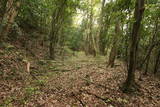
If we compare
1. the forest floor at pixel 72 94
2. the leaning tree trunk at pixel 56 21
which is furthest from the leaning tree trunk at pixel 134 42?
the leaning tree trunk at pixel 56 21

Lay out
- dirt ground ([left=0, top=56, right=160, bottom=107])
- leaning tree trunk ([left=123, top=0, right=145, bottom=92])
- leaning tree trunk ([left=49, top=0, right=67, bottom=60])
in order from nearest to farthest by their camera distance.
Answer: dirt ground ([left=0, top=56, right=160, bottom=107])
leaning tree trunk ([left=123, top=0, right=145, bottom=92])
leaning tree trunk ([left=49, top=0, right=67, bottom=60])

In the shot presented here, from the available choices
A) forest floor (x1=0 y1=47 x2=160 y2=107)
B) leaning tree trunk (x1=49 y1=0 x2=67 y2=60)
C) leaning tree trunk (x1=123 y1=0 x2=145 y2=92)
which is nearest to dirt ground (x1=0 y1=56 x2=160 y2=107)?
forest floor (x1=0 y1=47 x2=160 y2=107)

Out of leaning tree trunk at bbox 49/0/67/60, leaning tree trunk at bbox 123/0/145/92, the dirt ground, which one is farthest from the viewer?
leaning tree trunk at bbox 49/0/67/60

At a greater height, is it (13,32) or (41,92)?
(13,32)

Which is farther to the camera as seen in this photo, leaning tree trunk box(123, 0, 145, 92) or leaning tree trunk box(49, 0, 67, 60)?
leaning tree trunk box(49, 0, 67, 60)

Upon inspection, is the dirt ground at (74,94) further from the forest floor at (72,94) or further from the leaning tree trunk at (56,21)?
the leaning tree trunk at (56,21)

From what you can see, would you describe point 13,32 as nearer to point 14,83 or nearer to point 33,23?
point 33,23

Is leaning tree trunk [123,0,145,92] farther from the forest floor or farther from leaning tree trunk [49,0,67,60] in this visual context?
leaning tree trunk [49,0,67,60]

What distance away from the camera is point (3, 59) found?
6555 millimetres

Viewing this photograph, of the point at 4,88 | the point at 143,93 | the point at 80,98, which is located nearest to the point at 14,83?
the point at 4,88

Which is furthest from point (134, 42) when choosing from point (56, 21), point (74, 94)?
point (56, 21)

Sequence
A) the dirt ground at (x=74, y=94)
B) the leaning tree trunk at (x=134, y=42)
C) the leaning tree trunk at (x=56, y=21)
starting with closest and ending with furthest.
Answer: the dirt ground at (x=74, y=94) → the leaning tree trunk at (x=134, y=42) → the leaning tree trunk at (x=56, y=21)

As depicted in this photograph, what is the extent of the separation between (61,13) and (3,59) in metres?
6.48

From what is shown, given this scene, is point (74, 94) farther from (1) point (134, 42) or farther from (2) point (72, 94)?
(1) point (134, 42)
